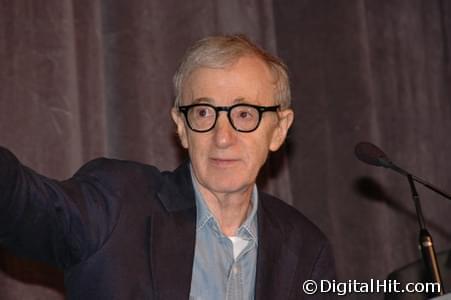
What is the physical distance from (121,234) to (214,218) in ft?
0.99

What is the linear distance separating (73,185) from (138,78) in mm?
1158

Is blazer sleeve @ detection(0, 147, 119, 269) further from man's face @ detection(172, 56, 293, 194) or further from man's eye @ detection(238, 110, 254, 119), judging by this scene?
man's eye @ detection(238, 110, 254, 119)

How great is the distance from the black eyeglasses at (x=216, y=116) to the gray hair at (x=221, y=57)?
3.8 inches

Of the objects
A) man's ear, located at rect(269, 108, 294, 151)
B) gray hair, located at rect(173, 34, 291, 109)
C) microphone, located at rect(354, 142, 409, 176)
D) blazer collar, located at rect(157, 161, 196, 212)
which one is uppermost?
gray hair, located at rect(173, 34, 291, 109)

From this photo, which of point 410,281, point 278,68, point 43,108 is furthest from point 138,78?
point 410,281

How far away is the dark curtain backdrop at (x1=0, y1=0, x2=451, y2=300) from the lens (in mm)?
2738

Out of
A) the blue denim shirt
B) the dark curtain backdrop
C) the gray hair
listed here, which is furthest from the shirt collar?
the dark curtain backdrop

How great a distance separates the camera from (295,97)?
140 inches

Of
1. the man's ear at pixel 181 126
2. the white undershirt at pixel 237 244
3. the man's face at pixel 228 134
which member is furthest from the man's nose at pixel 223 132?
the white undershirt at pixel 237 244

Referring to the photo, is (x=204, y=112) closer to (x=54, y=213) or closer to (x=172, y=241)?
(x=172, y=241)

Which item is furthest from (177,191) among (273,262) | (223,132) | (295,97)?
(295,97)

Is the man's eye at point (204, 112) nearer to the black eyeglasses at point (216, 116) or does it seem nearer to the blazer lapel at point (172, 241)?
the black eyeglasses at point (216, 116)

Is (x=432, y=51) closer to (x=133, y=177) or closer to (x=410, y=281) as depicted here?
(x=410, y=281)

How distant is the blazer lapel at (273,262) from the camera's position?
218cm
